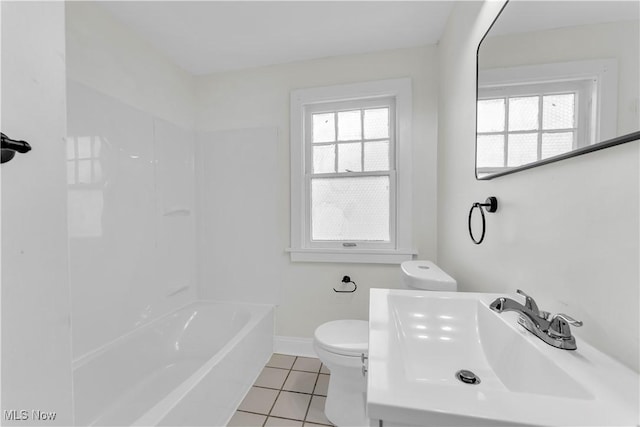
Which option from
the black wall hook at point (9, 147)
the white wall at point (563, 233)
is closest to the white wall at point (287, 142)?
the white wall at point (563, 233)

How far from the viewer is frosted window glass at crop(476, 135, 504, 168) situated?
1049mm

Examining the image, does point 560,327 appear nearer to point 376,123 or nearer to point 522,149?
point 522,149

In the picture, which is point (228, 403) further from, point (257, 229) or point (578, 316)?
point (578, 316)

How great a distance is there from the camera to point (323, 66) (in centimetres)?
213

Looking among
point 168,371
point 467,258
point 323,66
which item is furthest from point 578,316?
point 168,371

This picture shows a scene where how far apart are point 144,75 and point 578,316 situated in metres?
2.61


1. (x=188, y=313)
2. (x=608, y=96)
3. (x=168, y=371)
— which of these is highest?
(x=608, y=96)

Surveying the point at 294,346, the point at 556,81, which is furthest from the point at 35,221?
the point at 294,346

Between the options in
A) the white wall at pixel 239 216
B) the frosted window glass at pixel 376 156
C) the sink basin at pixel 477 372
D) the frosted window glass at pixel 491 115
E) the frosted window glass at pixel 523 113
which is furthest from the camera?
the white wall at pixel 239 216

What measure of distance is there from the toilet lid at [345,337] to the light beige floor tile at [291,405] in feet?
1.46

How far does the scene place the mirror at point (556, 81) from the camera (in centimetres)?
57

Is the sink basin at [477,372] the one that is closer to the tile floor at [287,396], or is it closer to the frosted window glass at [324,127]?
the tile floor at [287,396]

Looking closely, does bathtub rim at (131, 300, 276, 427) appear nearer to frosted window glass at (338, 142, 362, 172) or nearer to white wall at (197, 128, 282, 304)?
white wall at (197, 128, 282, 304)

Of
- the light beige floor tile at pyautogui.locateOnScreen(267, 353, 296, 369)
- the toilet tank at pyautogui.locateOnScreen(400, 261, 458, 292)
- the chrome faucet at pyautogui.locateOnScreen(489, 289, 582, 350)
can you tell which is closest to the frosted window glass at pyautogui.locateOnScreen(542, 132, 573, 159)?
the chrome faucet at pyautogui.locateOnScreen(489, 289, 582, 350)
